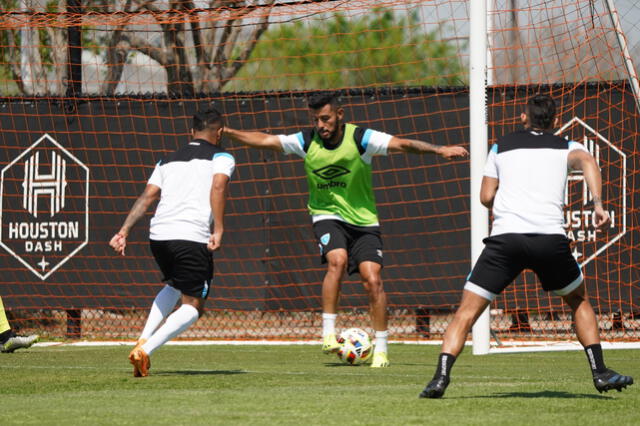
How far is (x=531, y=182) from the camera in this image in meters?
6.42

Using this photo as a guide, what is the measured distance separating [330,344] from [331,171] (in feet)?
4.68

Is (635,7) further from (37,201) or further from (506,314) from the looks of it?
(37,201)

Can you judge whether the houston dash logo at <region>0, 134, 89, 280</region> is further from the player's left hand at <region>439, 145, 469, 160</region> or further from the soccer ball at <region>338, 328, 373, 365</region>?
the player's left hand at <region>439, 145, 469, 160</region>

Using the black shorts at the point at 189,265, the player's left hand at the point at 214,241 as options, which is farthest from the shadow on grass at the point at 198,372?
the player's left hand at the point at 214,241

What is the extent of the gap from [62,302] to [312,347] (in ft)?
11.4

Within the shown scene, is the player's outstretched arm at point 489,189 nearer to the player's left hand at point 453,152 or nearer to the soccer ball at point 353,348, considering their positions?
the player's left hand at point 453,152

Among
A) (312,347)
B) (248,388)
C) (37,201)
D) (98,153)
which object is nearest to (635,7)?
(312,347)

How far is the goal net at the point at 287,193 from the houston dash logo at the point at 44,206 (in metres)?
0.02

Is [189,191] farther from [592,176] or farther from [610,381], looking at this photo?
[610,381]

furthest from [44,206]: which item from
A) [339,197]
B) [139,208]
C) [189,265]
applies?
[189,265]

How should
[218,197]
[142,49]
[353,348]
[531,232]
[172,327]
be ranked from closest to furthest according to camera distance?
1. [531,232]
2. [172,327]
3. [218,197]
4. [353,348]
5. [142,49]

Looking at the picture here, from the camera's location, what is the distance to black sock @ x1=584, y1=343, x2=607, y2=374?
6438 millimetres

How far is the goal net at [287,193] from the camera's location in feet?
41.6

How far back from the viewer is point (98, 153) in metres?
14.0
